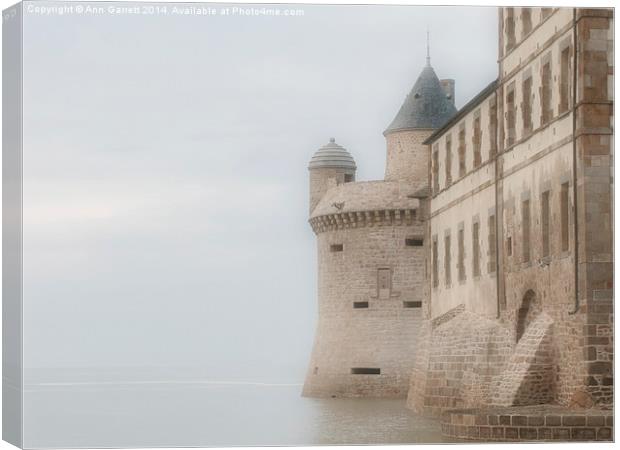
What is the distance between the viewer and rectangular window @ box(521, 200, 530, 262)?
39.4m

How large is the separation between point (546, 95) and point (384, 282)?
19.7 meters

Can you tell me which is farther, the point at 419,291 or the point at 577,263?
the point at 419,291

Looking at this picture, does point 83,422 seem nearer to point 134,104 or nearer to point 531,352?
point 134,104

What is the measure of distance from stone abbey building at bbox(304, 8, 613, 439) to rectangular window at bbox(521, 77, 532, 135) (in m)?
0.04

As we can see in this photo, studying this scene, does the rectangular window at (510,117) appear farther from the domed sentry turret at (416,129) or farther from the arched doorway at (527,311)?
Result: the arched doorway at (527,311)

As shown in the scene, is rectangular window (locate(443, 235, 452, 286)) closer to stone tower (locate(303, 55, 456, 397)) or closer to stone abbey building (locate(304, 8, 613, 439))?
stone abbey building (locate(304, 8, 613, 439))

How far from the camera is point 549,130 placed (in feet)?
125

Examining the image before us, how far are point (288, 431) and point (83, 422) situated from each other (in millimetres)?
4005

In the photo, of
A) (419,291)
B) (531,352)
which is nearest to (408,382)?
(419,291)

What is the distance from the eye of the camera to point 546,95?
38.4 meters

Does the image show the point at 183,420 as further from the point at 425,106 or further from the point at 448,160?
the point at 425,106

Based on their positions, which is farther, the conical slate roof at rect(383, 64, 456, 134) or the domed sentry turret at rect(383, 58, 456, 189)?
the domed sentry turret at rect(383, 58, 456, 189)

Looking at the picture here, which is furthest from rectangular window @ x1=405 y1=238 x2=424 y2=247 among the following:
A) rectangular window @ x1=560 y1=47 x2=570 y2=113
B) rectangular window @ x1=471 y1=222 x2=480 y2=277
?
rectangular window @ x1=560 y1=47 x2=570 y2=113

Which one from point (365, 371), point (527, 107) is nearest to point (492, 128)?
point (527, 107)
